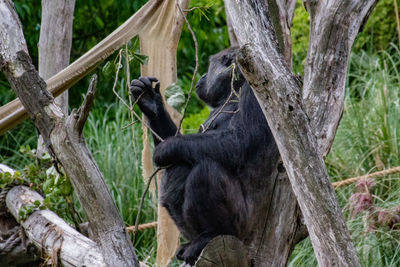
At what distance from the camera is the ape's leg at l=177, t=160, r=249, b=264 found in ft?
11.3

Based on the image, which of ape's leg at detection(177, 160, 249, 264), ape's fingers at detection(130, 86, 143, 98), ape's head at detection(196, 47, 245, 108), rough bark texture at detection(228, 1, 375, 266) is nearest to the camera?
rough bark texture at detection(228, 1, 375, 266)

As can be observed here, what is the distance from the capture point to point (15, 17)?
3117mm

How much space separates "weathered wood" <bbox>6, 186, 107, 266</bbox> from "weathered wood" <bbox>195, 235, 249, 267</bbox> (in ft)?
1.73

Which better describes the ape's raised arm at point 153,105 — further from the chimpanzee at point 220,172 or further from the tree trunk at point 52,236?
the tree trunk at point 52,236

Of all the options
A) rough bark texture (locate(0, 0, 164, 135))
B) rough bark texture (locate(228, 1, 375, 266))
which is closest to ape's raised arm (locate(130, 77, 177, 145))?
rough bark texture (locate(0, 0, 164, 135))

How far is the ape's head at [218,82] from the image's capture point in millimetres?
4023

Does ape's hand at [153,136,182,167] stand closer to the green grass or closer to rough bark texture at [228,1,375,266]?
rough bark texture at [228,1,375,266]

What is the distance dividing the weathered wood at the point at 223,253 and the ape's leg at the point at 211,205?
0.23 m

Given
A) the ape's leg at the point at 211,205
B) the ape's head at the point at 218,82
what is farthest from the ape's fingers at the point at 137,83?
the ape's leg at the point at 211,205

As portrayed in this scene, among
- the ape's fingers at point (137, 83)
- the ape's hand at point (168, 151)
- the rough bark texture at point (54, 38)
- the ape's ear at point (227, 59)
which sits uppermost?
the rough bark texture at point (54, 38)

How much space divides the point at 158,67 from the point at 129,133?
2425 millimetres

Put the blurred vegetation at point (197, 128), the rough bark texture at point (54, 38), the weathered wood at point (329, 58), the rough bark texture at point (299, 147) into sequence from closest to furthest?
1. the rough bark texture at point (299, 147)
2. the weathered wood at point (329, 58)
3. the rough bark texture at point (54, 38)
4. the blurred vegetation at point (197, 128)

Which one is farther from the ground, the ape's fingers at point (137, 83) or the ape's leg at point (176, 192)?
the ape's fingers at point (137, 83)

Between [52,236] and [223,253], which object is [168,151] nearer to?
[223,253]
